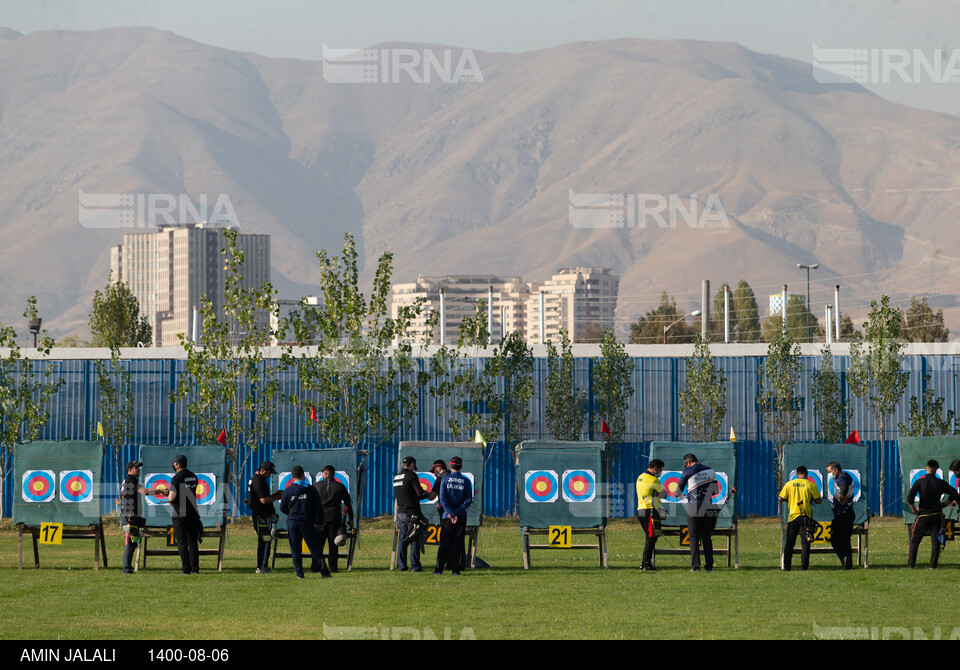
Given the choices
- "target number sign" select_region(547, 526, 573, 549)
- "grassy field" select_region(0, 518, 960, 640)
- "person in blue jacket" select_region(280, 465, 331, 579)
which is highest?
"person in blue jacket" select_region(280, 465, 331, 579)

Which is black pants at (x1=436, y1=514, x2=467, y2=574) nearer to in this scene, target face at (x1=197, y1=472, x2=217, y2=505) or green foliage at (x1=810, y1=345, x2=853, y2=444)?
target face at (x1=197, y1=472, x2=217, y2=505)

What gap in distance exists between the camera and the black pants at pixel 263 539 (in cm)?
2188

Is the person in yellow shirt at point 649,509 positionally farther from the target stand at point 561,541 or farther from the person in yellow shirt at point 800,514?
the person in yellow shirt at point 800,514

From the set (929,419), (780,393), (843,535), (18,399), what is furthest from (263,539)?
(929,419)

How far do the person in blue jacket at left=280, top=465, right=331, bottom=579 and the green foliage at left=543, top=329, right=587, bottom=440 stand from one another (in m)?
17.5

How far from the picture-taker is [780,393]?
37781mm

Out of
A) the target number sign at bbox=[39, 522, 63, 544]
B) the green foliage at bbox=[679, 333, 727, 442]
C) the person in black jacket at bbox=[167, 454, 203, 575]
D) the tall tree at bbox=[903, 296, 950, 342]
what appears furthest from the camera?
the tall tree at bbox=[903, 296, 950, 342]

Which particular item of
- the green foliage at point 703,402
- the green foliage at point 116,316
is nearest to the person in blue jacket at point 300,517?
the green foliage at point 703,402

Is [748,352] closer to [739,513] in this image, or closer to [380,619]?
[739,513]

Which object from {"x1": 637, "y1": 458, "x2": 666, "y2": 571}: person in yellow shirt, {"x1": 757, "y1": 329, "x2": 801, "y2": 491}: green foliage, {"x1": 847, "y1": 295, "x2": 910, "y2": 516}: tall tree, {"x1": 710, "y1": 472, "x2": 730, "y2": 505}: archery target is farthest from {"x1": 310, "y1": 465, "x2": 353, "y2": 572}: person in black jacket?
{"x1": 847, "y1": 295, "x2": 910, "y2": 516}: tall tree

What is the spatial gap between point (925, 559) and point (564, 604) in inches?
402

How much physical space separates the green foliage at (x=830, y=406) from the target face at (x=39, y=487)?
23.0 m

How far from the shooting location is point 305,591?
18656 millimetres

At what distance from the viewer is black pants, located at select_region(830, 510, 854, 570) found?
2194 centimetres
